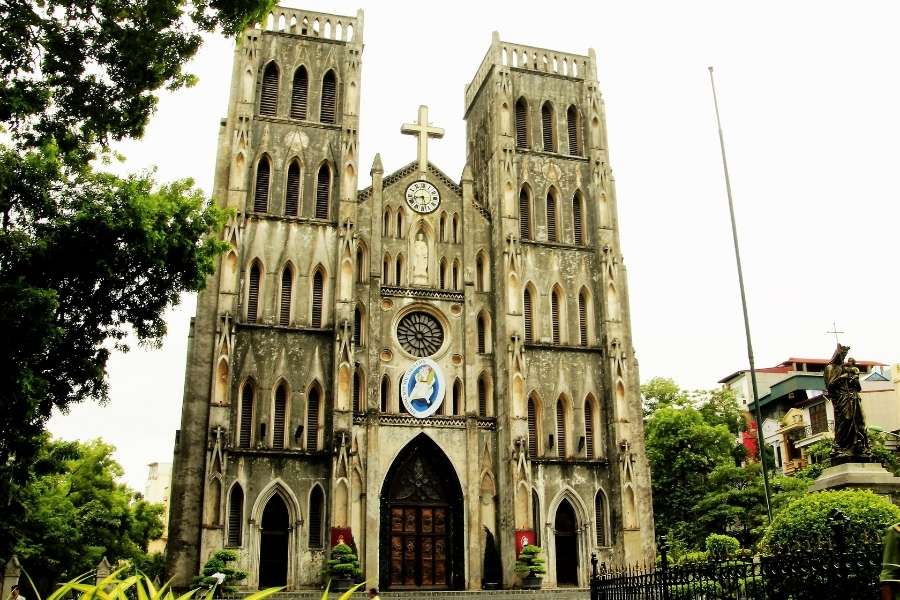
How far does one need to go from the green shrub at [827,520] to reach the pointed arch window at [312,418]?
16278 millimetres

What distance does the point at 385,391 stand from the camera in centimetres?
2869

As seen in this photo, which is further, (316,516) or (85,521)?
(85,521)

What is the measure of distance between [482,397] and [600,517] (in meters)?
5.36

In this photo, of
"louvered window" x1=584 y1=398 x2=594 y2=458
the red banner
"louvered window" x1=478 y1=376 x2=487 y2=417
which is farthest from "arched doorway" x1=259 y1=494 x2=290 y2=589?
"louvered window" x1=584 y1=398 x2=594 y2=458

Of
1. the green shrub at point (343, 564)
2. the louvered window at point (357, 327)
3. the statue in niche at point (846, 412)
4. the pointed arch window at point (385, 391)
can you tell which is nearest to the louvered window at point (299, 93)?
the louvered window at point (357, 327)

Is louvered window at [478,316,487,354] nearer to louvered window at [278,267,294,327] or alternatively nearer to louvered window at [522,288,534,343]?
louvered window at [522,288,534,343]

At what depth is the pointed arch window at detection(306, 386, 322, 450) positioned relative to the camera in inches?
1075

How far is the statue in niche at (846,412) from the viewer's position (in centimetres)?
1566

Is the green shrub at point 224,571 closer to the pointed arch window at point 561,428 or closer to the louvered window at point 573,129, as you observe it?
the pointed arch window at point 561,428

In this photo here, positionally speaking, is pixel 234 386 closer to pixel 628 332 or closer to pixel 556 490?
pixel 556 490

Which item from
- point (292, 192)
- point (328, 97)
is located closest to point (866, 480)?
point (292, 192)

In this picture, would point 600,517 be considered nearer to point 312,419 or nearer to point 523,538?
point 523,538

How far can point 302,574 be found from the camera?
25.9 metres

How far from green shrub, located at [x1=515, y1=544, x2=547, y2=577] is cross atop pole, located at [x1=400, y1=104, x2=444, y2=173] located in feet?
44.1
